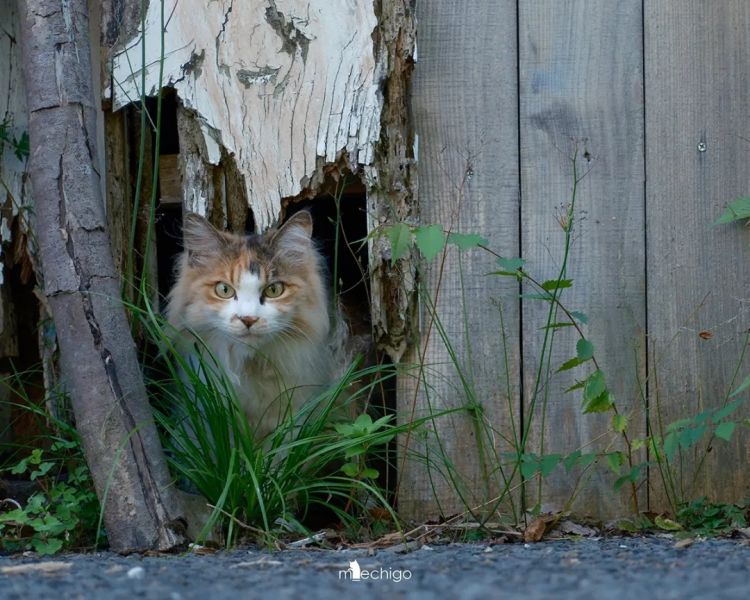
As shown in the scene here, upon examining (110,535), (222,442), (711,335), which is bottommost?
(110,535)

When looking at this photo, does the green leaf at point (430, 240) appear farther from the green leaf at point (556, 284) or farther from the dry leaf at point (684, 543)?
the dry leaf at point (684, 543)

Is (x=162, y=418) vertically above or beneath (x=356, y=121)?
beneath

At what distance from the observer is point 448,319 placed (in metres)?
3.36

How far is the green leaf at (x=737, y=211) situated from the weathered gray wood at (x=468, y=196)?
681 millimetres

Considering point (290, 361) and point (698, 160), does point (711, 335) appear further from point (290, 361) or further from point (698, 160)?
point (290, 361)

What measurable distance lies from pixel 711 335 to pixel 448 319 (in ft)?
2.87

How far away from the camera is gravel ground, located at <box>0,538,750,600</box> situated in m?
1.77

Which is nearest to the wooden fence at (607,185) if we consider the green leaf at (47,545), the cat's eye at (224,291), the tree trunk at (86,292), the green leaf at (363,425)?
the green leaf at (363,425)

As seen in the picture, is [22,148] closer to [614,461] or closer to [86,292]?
[86,292]

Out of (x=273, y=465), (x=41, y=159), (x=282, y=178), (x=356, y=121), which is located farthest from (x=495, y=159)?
(x=41, y=159)

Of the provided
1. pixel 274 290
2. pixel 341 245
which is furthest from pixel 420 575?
pixel 341 245

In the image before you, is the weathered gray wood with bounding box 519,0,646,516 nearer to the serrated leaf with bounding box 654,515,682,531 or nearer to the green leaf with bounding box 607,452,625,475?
the serrated leaf with bounding box 654,515,682,531

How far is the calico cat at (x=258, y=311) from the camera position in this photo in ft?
10.9

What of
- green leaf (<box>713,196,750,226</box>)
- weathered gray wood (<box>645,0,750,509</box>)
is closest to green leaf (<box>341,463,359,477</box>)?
weathered gray wood (<box>645,0,750,509</box>)
